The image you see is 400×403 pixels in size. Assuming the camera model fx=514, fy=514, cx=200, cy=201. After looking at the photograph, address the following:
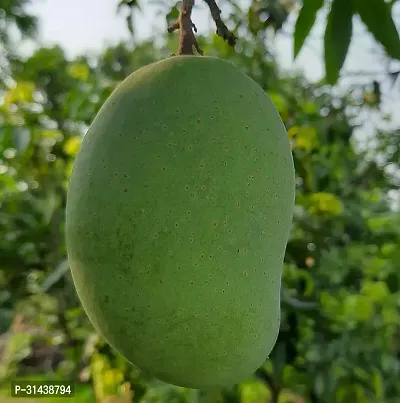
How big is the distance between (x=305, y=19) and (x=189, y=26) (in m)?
0.36

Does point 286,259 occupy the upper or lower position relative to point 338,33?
lower

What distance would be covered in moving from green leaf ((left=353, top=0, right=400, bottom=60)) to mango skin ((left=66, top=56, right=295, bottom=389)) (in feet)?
1.53

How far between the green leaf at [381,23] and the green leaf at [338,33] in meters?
0.03

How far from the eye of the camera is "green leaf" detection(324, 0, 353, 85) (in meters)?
1.12

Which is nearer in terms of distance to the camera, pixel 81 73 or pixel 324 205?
pixel 324 205

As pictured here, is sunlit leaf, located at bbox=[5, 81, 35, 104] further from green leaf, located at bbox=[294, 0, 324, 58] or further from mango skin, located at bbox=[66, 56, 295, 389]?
mango skin, located at bbox=[66, 56, 295, 389]

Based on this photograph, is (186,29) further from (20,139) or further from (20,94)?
(20,94)

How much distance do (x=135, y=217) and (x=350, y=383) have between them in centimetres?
136

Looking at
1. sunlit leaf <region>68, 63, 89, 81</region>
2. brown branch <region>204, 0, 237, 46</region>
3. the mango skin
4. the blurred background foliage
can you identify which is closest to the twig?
brown branch <region>204, 0, 237, 46</region>

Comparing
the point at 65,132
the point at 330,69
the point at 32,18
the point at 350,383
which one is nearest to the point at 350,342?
the point at 350,383

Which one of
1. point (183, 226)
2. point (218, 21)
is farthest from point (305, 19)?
point (183, 226)

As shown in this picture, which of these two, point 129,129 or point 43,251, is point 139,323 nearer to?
point 129,129

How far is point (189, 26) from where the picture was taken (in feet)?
2.87

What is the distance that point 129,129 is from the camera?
0.74 meters
